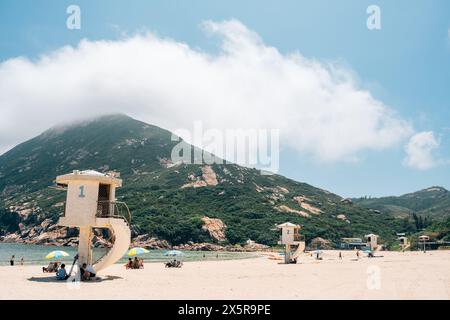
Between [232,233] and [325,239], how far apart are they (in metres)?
22.3

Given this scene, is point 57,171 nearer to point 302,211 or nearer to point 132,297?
point 302,211

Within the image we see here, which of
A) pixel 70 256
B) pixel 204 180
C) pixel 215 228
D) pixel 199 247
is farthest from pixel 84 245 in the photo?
pixel 204 180

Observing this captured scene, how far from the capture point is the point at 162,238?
8450 cm

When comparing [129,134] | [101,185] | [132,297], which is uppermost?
[129,134]

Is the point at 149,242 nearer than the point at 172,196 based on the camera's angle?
Yes

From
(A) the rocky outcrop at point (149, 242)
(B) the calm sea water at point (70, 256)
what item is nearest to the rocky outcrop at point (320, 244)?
(B) the calm sea water at point (70, 256)

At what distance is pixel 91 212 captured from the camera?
17.3 metres

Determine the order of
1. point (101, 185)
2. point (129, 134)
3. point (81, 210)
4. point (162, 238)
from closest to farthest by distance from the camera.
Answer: point (81, 210) → point (101, 185) → point (162, 238) → point (129, 134)

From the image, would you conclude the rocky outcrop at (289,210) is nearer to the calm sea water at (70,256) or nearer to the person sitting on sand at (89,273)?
the calm sea water at (70,256)

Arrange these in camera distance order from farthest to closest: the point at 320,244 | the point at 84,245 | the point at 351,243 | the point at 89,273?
the point at 320,244
the point at 351,243
the point at 84,245
the point at 89,273

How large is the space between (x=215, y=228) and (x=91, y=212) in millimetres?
73260

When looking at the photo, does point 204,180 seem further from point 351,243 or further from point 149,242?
point 351,243

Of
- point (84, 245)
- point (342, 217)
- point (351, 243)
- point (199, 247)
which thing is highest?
point (342, 217)
